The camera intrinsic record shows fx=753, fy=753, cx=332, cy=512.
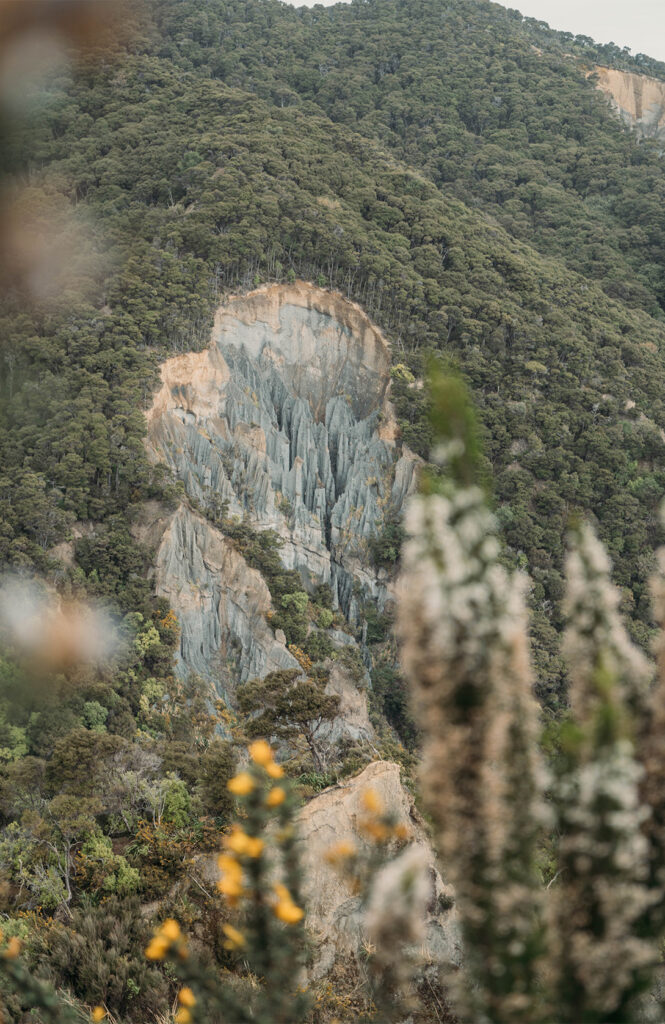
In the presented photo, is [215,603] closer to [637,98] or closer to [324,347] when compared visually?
[324,347]

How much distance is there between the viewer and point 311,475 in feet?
149

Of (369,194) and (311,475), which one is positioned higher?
(369,194)

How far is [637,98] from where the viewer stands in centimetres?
8394

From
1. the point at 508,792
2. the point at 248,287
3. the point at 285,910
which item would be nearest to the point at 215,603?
the point at 248,287

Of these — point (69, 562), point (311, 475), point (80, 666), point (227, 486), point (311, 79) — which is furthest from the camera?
point (311, 79)

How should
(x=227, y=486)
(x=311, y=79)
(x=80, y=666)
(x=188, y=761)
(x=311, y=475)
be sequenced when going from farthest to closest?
(x=311, y=79) → (x=311, y=475) → (x=227, y=486) → (x=80, y=666) → (x=188, y=761)

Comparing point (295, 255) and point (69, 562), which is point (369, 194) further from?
point (69, 562)

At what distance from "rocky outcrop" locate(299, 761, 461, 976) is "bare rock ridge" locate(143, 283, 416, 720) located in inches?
772

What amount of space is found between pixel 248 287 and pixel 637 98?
207 feet

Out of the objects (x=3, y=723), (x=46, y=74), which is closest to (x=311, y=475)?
(x=3, y=723)

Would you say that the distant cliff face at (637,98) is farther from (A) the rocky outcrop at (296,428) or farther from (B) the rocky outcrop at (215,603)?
(B) the rocky outcrop at (215,603)

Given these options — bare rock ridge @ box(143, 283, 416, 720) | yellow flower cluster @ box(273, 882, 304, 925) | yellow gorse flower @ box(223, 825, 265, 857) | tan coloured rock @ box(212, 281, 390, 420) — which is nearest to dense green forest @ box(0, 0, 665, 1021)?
tan coloured rock @ box(212, 281, 390, 420)

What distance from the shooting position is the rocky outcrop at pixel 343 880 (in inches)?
416

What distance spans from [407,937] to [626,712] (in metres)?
1.29
